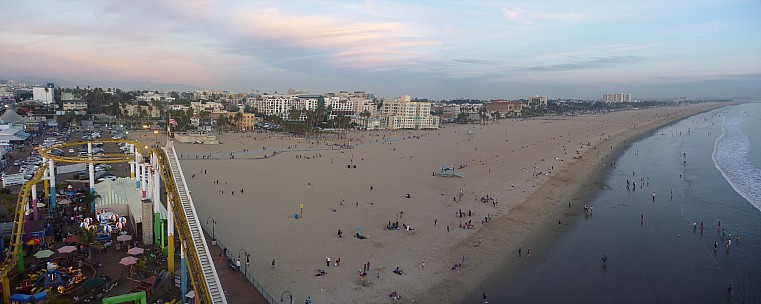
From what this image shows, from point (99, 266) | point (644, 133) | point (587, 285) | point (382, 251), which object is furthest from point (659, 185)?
point (644, 133)

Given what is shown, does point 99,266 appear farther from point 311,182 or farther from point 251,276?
point 311,182

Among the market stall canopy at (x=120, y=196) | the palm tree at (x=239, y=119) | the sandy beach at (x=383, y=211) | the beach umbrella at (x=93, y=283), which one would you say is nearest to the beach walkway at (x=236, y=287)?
the sandy beach at (x=383, y=211)

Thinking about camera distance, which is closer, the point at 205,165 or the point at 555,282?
the point at 555,282

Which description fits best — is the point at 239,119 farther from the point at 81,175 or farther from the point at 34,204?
the point at 34,204

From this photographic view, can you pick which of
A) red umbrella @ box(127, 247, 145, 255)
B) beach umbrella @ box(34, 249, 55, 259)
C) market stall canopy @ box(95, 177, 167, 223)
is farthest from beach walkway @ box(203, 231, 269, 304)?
market stall canopy @ box(95, 177, 167, 223)

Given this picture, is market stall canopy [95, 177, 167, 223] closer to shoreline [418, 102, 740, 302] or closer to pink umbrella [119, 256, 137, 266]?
pink umbrella [119, 256, 137, 266]

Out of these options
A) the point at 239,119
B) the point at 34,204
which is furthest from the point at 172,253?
the point at 239,119

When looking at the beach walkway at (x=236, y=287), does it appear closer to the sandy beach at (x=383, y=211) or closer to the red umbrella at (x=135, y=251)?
the sandy beach at (x=383, y=211)
